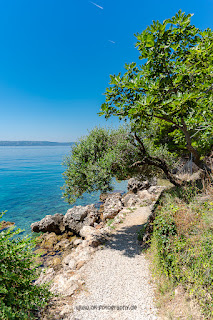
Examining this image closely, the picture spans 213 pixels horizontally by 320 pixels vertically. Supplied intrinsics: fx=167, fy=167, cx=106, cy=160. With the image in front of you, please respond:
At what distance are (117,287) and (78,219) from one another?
1190 cm

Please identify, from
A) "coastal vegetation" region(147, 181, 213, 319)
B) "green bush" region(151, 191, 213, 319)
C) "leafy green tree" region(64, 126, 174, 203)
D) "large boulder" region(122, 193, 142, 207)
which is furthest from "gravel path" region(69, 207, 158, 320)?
"large boulder" region(122, 193, 142, 207)

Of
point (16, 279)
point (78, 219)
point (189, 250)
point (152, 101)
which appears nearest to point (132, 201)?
point (78, 219)

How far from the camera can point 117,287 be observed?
745 cm

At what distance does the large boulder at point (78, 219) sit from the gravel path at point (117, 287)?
743cm

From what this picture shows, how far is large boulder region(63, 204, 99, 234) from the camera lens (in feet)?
60.3

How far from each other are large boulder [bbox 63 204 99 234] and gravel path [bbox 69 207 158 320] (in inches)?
293

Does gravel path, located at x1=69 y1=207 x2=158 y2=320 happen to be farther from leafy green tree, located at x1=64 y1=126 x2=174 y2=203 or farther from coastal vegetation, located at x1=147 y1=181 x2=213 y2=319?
leafy green tree, located at x1=64 y1=126 x2=174 y2=203

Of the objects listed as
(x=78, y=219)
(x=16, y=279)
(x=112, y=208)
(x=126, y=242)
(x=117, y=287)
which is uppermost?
(x=16, y=279)

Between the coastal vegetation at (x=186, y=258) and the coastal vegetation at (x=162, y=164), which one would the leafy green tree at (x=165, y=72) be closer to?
the coastal vegetation at (x=162, y=164)

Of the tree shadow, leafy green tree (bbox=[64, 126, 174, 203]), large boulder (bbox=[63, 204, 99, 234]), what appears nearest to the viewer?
the tree shadow

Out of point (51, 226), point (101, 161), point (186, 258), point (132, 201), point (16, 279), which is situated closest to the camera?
point (16, 279)

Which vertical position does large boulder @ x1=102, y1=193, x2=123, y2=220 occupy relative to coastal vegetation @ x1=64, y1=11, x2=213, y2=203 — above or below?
below

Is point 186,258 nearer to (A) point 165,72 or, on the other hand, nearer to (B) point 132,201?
(A) point 165,72

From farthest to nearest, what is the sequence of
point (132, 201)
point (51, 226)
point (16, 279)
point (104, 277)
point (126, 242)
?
point (132, 201)
point (51, 226)
point (126, 242)
point (104, 277)
point (16, 279)
